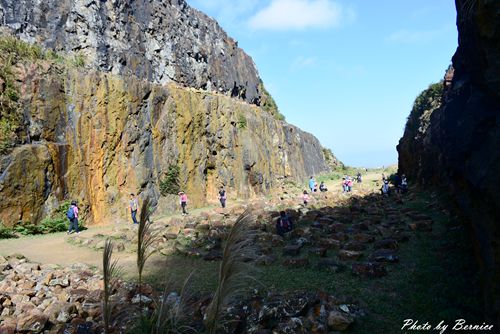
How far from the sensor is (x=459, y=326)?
600 cm

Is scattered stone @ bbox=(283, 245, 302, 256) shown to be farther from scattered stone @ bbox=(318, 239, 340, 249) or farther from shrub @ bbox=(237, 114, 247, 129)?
shrub @ bbox=(237, 114, 247, 129)

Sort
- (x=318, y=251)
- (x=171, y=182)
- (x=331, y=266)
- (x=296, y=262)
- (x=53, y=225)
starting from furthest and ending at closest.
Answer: (x=171, y=182) → (x=53, y=225) → (x=318, y=251) → (x=296, y=262) → (x=331, y=266)

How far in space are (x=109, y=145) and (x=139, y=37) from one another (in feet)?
44.5

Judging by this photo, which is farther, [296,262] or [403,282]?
[296,262]

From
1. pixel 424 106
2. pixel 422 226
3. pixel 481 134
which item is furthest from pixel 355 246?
pixel 424 106

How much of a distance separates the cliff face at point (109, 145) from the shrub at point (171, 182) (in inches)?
12.5

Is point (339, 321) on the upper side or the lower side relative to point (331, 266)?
lower

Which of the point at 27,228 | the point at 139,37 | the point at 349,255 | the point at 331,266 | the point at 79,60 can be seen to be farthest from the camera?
the point at 139,37

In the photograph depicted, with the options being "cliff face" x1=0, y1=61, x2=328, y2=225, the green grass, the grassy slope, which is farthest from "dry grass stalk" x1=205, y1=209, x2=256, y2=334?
"cliff face" x1=0, y1=61, x2=328, y2=225

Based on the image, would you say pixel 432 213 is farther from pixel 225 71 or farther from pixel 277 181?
pixel 225 71

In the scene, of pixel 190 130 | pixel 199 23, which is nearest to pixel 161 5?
pixel 199 23

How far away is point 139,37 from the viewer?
30.3 m

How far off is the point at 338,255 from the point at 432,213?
7539 mm

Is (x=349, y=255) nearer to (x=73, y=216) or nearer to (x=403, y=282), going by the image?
(x=403, y=282)
